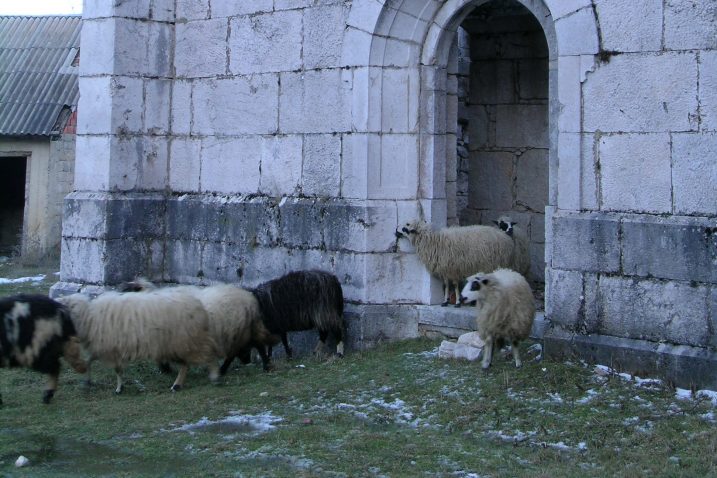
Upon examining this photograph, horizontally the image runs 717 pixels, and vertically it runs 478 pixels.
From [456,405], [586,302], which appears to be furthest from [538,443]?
[586,302]

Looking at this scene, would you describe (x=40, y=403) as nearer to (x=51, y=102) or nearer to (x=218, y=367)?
(x=218, y=367)

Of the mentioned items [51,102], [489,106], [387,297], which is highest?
[51,102]

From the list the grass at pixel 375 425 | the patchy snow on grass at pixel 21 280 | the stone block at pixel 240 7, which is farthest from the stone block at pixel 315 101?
the patchy snow on grass at pixel 21 280

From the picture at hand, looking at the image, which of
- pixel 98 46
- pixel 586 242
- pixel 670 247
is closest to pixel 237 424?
pixel 586 242

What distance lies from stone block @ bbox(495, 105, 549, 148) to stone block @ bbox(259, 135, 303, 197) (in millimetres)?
2972

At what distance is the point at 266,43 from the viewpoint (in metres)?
10.4

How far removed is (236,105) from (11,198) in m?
14.7

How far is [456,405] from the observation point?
7.41 metres

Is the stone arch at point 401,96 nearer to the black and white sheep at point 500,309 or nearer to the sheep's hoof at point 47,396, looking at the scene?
the black and white sheep at point 500,309

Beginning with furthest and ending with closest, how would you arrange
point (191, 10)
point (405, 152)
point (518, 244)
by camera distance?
point (191, 10) < point (518, 244) < point (405, 152)

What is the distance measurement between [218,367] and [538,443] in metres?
3.50

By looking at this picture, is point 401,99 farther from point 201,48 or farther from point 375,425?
point 375,425

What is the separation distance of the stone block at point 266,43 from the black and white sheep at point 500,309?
344cm

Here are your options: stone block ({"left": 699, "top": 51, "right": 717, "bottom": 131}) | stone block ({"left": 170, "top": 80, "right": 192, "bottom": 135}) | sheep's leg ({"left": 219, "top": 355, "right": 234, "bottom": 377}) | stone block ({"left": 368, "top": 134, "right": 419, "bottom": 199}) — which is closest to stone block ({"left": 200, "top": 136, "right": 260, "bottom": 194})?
stone block ({"left": 170, "top": 80, "right": 192, "bottom": 135})
